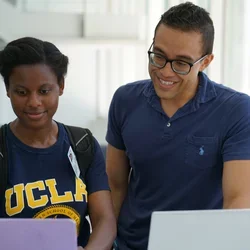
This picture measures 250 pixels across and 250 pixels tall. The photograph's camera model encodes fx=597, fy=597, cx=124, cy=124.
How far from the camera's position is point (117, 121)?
6.24ft

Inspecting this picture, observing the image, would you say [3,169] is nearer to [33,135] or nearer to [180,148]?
[33,135]

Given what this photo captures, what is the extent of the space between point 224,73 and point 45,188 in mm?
2242

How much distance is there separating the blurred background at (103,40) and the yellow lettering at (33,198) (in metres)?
1.90

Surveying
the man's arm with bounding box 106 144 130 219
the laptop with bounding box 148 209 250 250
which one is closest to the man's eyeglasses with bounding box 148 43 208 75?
the man's arm with bounding box 106 144 130 219

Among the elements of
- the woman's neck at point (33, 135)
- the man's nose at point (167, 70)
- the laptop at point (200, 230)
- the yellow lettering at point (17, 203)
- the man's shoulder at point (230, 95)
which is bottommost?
the yellow lettering at point (17, 203)

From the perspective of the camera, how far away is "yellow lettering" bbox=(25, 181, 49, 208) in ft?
4.88

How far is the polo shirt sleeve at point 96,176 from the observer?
1.60 meters

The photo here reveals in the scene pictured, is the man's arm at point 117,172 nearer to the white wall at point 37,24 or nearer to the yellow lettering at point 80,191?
the yellow lettering at point 80,191

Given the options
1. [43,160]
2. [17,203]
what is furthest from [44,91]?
[17,203]

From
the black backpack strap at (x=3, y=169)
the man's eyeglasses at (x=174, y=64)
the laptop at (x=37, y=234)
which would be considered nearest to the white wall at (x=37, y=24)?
the man's eyeglasses at (x=174, y=64)

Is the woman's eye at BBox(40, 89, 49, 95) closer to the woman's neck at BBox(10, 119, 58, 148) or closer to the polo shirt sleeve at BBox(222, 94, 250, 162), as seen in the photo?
the woman's neck at BBox(10, 119, 58, 148)

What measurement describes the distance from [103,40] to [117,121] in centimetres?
161

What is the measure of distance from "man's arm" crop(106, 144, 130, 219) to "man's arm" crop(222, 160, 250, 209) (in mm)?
370

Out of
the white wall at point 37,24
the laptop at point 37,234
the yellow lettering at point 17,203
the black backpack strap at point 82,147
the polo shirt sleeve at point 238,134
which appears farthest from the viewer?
the white wall at point 37,24
